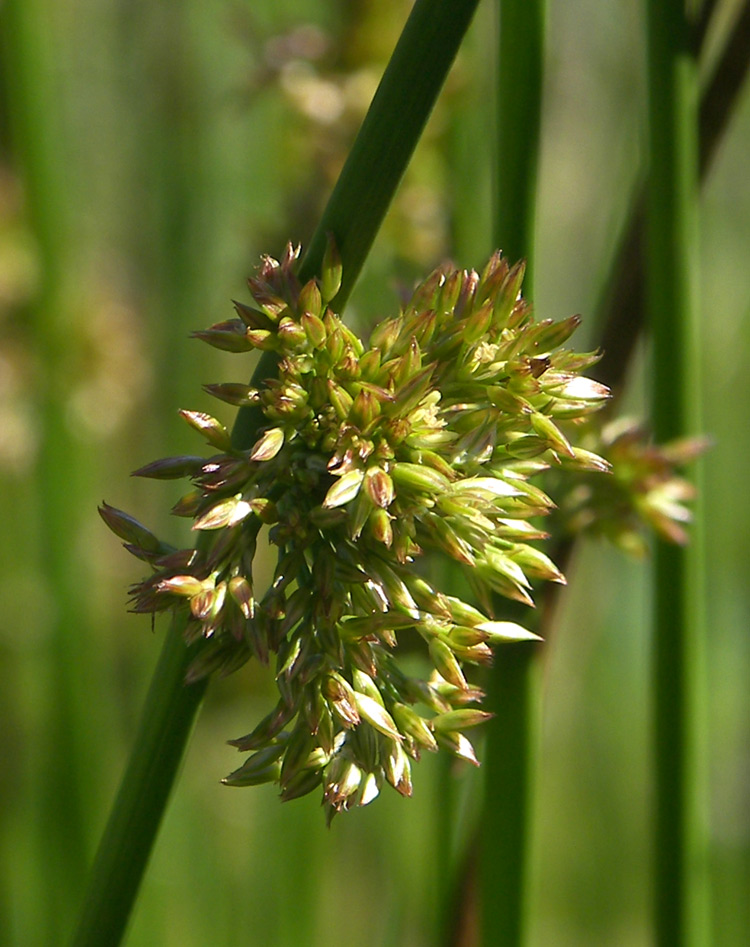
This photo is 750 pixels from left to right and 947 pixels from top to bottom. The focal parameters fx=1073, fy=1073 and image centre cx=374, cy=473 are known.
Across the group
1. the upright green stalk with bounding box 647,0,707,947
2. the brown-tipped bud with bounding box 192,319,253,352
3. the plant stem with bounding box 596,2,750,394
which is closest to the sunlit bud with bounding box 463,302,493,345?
the brown-tipped bud with bounding box 192,319,253,352

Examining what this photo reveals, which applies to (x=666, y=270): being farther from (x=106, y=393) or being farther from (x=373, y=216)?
(x=106, y=393)

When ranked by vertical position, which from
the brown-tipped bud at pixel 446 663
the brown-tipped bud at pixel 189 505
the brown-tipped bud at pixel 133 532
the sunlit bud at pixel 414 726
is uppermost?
the brown-tipped bud at pixel 189 505

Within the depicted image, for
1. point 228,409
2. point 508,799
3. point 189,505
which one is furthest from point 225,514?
point 228,409

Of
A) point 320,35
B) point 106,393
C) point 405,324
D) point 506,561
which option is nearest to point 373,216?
point 405,324

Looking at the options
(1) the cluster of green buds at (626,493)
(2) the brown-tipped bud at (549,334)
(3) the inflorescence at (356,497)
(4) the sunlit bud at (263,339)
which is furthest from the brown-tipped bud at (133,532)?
(1) the cluster of green buds at (626,493)

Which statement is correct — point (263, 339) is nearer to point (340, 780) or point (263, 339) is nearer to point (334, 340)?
point (334, 340)

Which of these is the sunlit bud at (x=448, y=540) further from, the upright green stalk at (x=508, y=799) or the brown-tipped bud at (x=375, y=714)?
the upright green stalk at (x=508, y=799)

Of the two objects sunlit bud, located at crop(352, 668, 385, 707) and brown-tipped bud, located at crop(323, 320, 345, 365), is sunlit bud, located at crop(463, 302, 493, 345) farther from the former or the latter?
sunlit bud, located at crop(352, 668, 385, 707)
